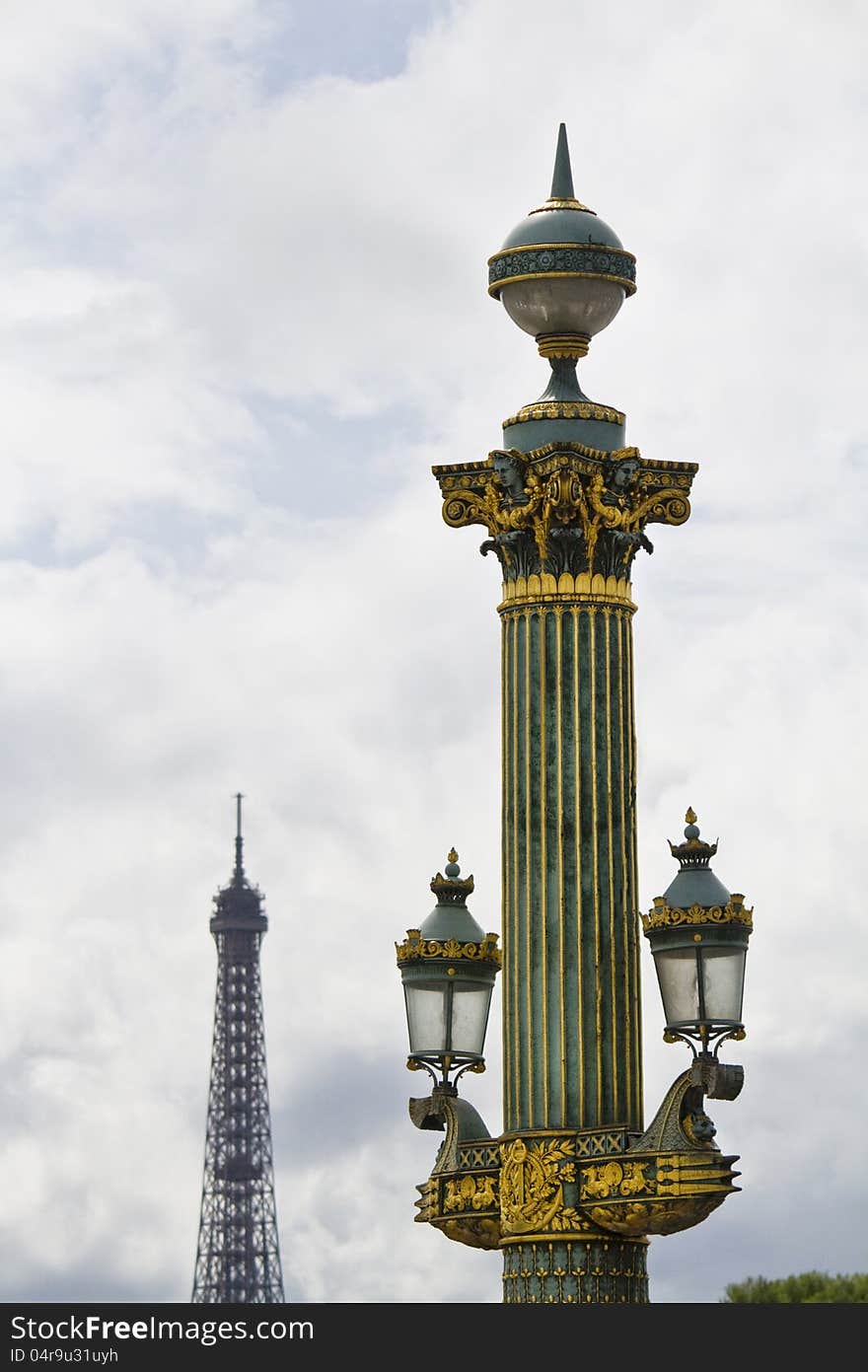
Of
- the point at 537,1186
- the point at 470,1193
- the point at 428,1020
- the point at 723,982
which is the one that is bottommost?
the point at 537,1186

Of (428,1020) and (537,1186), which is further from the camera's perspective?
(428,1020)

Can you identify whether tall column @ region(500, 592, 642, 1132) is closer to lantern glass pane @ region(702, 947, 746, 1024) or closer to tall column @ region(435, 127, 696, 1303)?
tall column @ region(435, 127, 696, 1303)

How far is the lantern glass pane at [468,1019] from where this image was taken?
95.7ft

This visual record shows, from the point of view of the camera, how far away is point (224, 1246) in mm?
198750

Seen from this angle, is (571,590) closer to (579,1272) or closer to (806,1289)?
(579,1272)

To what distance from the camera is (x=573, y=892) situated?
2789 cm

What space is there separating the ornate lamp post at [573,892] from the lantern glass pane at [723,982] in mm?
15

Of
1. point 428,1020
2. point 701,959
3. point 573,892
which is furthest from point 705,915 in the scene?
point 428,1020

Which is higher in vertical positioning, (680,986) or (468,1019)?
(468,1019)

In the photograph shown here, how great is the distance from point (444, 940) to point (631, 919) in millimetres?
2004

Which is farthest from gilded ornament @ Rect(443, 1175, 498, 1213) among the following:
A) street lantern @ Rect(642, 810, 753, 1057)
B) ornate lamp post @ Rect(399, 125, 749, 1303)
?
street lantern @ Rect(642, 810, 753, 1057)

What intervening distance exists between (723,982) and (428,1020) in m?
3.30

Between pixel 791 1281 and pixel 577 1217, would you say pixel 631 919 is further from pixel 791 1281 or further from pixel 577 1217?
pixel 791 1281

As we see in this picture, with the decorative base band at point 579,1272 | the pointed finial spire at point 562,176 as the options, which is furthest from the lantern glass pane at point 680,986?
the pointed finial spire at point 562,176
